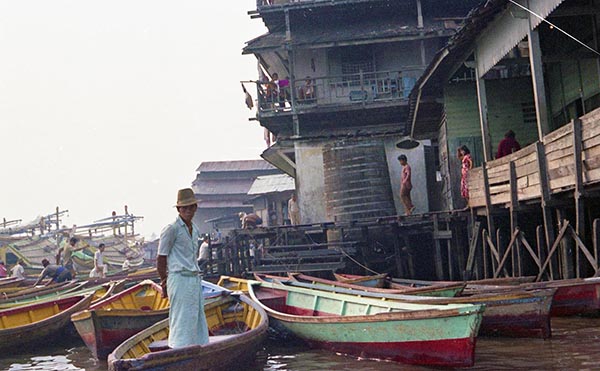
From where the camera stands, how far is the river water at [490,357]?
24.6 ft

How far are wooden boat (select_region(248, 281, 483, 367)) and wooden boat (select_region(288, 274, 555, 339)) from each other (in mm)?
1006

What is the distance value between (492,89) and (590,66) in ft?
10.0

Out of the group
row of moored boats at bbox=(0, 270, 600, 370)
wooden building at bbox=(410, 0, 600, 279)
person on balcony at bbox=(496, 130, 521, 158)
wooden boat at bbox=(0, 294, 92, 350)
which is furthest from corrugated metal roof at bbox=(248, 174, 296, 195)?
row of moored boats at bbox=(0, 270, 600, 370)

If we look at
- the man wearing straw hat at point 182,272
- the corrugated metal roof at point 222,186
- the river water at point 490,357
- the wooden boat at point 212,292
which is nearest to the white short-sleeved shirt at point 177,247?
the man wearing straw hat at point 182,272

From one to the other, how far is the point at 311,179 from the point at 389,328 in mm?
14549

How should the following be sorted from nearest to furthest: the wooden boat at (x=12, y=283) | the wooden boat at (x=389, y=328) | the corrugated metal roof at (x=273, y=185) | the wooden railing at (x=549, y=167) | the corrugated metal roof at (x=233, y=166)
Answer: the wooden boat at (x=389, y=328)
the wooden railing at (x=549, y=167)
the wooden boat at (x=12, y=283)
the corrugated metal roof at (x=273, y=185)
the corrugated metal roof at (x=233, y=166)

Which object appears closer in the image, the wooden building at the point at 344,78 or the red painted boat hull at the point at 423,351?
the red painted boat hull at the point at 423,351

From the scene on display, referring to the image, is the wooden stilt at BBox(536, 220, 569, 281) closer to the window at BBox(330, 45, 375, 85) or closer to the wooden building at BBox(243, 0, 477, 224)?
the wooden building at BBox(243, 0, 477, 224)

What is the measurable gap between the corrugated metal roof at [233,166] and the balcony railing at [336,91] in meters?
25.1

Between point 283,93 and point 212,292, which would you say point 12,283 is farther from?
point 212,292

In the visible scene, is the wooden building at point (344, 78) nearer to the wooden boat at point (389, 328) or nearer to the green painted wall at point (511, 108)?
→ the green painted wall at point (511, 108)

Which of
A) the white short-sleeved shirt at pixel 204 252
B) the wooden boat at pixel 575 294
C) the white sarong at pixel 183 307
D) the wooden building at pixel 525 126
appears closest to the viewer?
the white sarong at pixel 183 307

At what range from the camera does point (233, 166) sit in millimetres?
47938

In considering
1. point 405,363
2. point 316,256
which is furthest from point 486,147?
point 405,363
